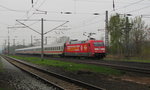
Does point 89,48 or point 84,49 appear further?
point 84,49

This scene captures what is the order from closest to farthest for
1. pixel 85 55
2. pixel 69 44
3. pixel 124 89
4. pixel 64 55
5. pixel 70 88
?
pixel 124 89
pixel 70 88
pixel 85 55
pixel 69 44
pixel 64 55

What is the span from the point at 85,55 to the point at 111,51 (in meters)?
13.2

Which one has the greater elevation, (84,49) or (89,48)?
(89,48)

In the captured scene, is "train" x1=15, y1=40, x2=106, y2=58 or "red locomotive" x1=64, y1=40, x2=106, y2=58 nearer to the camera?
"red locomotive" x1=64, y1=40, x2=106, y2=58

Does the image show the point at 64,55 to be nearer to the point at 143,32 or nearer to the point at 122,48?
the point at 122,48

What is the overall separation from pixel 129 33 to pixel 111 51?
6170mm

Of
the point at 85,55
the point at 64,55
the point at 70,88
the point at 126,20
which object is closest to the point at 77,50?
the point at 85,55

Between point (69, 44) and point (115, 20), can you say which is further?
point (115, 20)

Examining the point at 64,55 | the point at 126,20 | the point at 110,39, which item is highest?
the point at 126,20

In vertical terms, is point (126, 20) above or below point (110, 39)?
above

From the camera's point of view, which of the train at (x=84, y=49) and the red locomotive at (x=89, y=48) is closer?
the red locomotive at (x=89, y=48)

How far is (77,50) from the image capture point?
40.9 meters

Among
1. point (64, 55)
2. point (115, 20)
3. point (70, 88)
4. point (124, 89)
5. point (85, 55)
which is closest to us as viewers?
point (124, 89)

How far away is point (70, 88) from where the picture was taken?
11.6 metres
